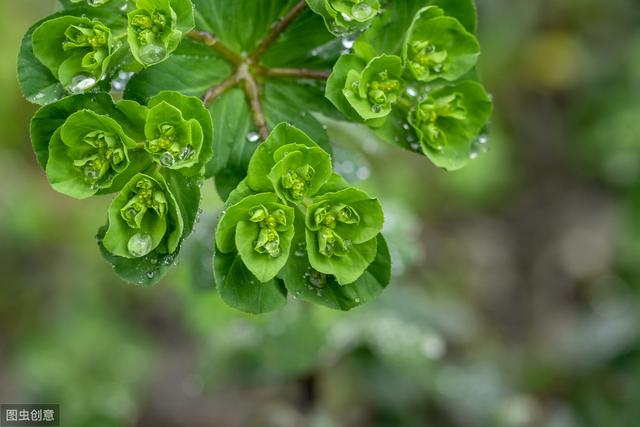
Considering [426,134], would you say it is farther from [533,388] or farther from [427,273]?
[427,273]

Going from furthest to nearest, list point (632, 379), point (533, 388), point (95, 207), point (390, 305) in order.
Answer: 1. point (95, 207)
2. point (533, 388)
3. point (632, 379)
4. point (390, 305)

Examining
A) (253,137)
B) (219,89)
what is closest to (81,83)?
(219,89)

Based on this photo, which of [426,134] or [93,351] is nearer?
[426,134]

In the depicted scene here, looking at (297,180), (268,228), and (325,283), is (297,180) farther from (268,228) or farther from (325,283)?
(325,283)

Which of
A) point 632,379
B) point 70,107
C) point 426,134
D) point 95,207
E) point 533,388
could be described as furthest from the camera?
point 95,207

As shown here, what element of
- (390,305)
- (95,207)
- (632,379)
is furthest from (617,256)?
(95,207)

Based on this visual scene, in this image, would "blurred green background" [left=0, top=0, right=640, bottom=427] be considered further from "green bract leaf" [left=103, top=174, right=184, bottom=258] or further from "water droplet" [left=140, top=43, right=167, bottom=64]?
"water droplet" [left=140, top=43, right=167, bottom=64]

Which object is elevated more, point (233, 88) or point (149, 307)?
point (233, 88)

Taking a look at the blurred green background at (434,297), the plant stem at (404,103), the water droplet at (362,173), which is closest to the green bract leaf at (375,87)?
the plant stem at (404,103)
